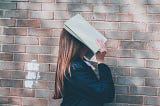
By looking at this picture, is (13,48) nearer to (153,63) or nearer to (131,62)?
(131,62)

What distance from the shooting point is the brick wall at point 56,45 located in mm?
3332

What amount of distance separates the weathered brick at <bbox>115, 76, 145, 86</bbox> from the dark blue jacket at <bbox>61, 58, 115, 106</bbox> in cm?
41

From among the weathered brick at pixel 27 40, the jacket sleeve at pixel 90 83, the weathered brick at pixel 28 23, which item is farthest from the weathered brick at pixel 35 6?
the jacket sleeve at pixel 90 83

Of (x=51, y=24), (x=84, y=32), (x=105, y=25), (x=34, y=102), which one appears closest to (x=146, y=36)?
(x=105, y=25)

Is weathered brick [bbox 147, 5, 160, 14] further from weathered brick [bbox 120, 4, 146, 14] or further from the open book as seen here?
the open book

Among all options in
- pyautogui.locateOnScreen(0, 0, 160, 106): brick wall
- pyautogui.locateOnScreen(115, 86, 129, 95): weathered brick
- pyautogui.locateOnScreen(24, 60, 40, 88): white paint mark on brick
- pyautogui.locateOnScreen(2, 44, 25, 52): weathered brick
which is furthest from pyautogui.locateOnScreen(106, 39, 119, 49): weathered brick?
pyautogui.locateOnScreen(2, 44, 25, 52): weathered brick

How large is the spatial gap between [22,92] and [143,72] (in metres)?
1.14

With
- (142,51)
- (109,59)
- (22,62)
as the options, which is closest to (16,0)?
(22,62)

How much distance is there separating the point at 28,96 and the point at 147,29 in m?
1.25

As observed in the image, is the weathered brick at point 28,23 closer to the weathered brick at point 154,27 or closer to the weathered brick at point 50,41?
the weathered brick at point 50,41

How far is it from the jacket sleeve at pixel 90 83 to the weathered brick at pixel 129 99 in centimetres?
43

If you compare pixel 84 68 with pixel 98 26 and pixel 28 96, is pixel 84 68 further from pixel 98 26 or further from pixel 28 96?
pixel 28 96

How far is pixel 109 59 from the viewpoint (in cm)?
339

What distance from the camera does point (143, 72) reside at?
3346mm
